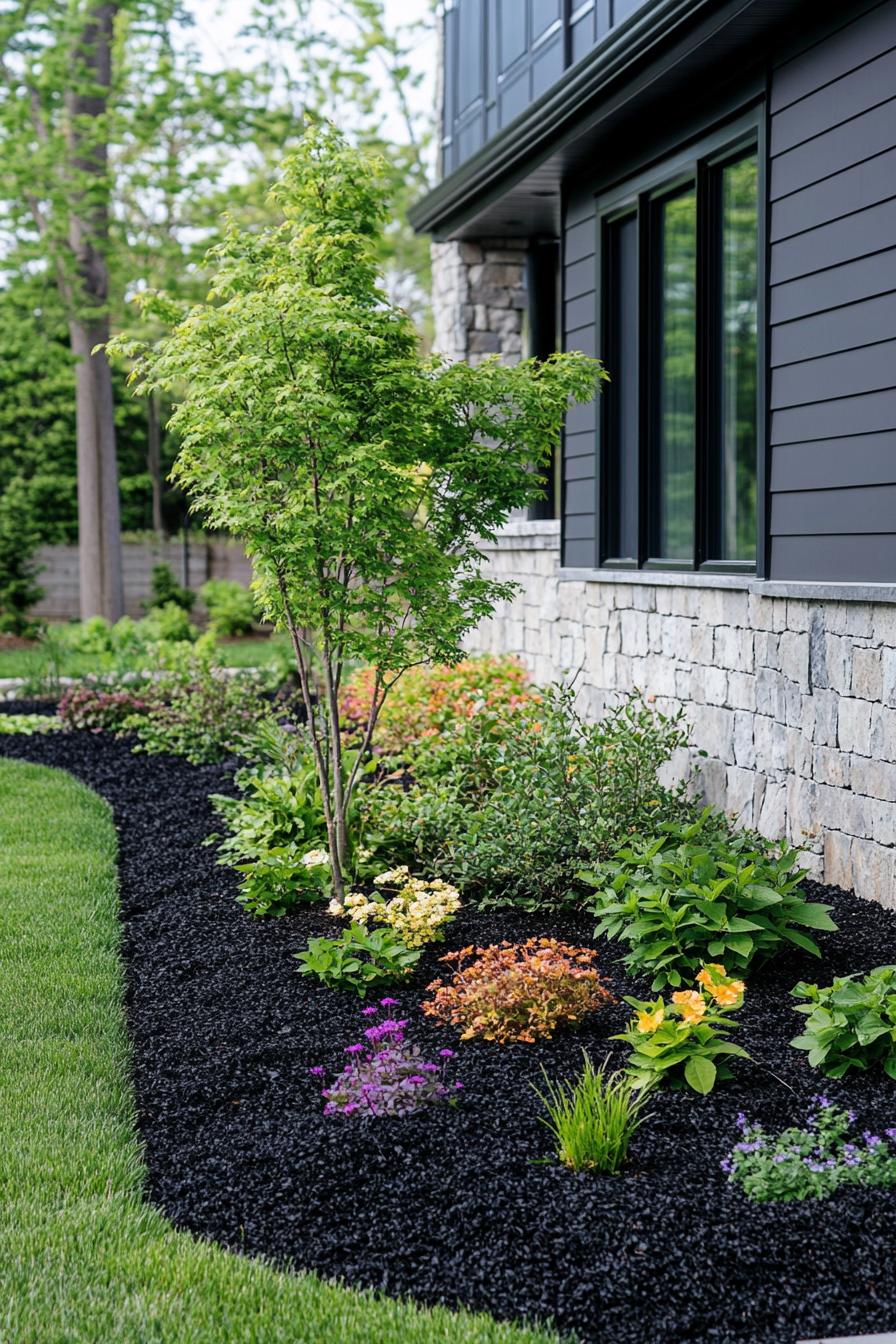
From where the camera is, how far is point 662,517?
745cm

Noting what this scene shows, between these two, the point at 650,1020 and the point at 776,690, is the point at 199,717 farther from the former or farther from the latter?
the point at 650,1020

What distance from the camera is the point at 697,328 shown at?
681 centimetres

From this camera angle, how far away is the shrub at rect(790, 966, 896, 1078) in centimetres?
366

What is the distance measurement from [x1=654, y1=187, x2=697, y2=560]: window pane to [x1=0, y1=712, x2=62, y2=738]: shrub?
17.5 ft

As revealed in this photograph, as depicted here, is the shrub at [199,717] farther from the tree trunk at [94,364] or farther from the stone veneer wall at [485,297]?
the tree trunk at [94,364]

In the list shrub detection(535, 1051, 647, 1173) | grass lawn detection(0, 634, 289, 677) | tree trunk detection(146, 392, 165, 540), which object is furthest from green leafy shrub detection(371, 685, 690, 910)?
tree trunk detection(146, 392, 165, 540)

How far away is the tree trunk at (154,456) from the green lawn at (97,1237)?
19.1 meters

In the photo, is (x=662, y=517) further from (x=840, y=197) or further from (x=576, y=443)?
(x=840, y=197)

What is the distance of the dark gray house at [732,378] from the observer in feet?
17.3

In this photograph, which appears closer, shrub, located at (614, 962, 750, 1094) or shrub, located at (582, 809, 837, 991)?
shrub, located at (614, 962, 750, 1094)

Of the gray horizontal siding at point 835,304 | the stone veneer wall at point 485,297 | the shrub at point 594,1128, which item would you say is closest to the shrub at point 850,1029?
the shrub at point 594,1128

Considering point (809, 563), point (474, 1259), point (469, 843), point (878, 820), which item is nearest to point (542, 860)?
point (469, 843)

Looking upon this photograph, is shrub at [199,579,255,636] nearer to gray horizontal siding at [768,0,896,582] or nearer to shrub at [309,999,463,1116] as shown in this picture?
gray horizontal siding at [768,0,896,582]

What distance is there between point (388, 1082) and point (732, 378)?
431cm
